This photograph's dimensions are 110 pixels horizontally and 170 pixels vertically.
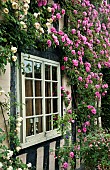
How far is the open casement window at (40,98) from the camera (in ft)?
11.9

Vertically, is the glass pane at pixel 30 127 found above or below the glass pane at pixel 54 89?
below

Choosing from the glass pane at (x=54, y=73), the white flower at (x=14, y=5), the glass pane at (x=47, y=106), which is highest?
the white flower at (x=14, y=5)

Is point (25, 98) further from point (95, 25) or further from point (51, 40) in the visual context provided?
point (95, 25)

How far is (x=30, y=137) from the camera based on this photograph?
3.62 metres

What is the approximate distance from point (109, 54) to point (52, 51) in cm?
253

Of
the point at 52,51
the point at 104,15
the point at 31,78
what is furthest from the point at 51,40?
the point at 104,15

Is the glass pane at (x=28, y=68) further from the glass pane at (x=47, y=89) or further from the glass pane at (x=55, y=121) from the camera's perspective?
the glass pane at (x=55, y=121)

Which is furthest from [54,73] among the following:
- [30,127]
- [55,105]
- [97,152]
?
[97,152]

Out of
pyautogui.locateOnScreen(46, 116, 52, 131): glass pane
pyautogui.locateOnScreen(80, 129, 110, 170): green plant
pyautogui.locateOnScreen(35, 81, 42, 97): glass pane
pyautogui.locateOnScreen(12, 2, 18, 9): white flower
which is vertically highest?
pyautogui.locateOnScreen(12, 2, 18, 9): white flower

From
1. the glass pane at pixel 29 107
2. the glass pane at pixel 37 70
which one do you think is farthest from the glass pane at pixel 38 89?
the glass pane at pixel 29 107

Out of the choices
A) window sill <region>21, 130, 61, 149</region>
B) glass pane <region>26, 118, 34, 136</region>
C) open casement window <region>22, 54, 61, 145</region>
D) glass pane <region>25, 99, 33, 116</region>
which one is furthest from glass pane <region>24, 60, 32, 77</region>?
window sill <region>21, 130, 61, 149</region>

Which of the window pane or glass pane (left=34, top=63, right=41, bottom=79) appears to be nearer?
glass pane (left=34, top=63, right=41, bottom=79)

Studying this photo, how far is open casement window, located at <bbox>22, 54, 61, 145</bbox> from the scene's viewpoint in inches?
143

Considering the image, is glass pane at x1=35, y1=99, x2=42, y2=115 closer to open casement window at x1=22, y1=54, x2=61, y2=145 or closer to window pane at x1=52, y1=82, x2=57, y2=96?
open casement window at x1=22, y1=54, x2=61, y2=145
